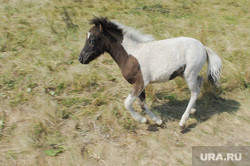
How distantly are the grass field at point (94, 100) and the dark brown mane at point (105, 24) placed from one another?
62.6 inches

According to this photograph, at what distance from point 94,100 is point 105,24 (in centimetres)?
165

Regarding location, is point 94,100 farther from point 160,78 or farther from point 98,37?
point 160,78

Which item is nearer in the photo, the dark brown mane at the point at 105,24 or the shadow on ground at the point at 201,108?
the dark brown mane at the point at 105,24

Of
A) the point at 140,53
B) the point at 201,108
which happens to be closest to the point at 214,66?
the point at 201,108

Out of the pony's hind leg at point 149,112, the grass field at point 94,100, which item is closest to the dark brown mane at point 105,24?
the pony's hind leg at point 149,112

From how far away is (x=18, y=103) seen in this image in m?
4.73

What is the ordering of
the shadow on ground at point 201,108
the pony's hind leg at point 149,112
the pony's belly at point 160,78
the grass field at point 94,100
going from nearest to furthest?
the grass field at point 94,100
the pony's belly at point 160,78
the pony's hind leg at point 149,112
the shadow on ground at point 201,108

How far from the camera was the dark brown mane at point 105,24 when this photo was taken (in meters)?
3.75

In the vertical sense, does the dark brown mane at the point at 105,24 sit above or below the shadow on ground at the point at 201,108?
above

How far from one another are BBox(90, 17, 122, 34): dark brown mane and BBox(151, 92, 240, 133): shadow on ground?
6.11ft

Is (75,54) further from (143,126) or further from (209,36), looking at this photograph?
(209,36)

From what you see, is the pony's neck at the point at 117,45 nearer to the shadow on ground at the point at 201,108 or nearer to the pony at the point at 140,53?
the pony at the point at 140,53

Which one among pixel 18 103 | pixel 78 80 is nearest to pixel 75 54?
pixel 78 80

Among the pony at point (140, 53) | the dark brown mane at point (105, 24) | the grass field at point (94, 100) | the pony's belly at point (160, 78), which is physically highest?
the dark brown mane at point (105, 24)
